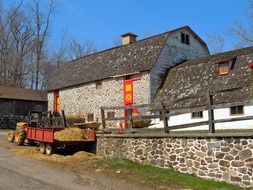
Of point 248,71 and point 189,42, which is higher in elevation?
point 189,42

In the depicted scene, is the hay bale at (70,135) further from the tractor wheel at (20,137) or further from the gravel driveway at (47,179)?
the tractor wheel at (20,137)

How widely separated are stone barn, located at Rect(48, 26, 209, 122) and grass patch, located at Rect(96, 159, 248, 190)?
11.7 metres

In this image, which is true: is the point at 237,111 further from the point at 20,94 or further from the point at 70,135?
the point at 20,94

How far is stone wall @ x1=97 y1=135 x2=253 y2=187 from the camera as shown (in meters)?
11.4

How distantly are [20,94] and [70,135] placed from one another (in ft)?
93.1

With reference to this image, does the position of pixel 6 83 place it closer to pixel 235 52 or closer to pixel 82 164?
pixel 235 52

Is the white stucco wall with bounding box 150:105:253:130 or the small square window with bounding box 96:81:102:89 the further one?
the small square window with bounding box 96:81:102:89

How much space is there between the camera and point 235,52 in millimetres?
25203

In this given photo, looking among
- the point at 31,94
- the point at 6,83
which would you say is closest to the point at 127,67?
the point at 31,94

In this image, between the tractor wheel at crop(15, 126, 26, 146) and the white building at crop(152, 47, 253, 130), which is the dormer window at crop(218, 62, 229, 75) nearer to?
the white building at crop(152, 47, 253, 130)

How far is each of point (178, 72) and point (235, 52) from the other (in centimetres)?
390

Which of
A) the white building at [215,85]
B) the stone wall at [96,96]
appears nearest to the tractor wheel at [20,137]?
the white building at [215,85]

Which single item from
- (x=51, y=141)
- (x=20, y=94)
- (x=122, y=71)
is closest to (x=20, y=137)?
(x=51, y=141)

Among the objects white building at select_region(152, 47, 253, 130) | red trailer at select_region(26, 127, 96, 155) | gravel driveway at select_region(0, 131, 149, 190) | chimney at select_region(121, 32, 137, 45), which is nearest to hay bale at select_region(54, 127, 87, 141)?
red trailer at select_region(26, 127, 96, 155)
